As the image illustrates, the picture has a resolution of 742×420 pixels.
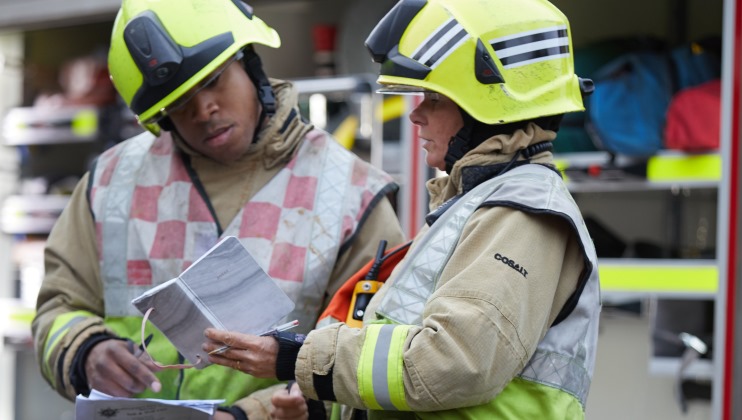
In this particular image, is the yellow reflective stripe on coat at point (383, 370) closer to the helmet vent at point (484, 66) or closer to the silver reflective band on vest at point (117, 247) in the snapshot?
the helmet vent at point (484, 66)

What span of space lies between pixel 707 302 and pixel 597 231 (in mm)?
577

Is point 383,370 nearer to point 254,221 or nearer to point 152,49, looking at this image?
point 254,221

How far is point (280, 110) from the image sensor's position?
2.65 metres

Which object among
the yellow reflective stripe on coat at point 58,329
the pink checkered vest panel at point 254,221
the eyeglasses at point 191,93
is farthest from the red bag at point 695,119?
the yellow reflective stripe on coat at point 58,329

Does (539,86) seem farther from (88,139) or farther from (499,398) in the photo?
(88,139)

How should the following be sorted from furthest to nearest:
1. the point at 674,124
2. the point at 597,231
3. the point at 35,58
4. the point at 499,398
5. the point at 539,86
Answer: the point at 35,58 → the point at 597,231 → the point at 674,124 → the point at 539,86 → the point at 499,398

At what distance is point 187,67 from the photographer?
244 centimetres

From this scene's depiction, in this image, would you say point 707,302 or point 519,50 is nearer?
point 519,50

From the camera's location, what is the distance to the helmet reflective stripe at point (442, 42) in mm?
1990

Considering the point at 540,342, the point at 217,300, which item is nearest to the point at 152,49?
the point at 217,300

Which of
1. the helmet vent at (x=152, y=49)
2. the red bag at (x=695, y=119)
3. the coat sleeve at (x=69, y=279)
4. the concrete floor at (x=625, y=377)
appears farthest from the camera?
the concrete floor at (x=625, y=377)

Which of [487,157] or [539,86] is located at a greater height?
[539,86]

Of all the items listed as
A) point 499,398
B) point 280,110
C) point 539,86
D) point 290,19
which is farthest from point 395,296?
point 290,19

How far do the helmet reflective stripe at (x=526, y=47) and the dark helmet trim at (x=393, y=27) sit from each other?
17 cm
